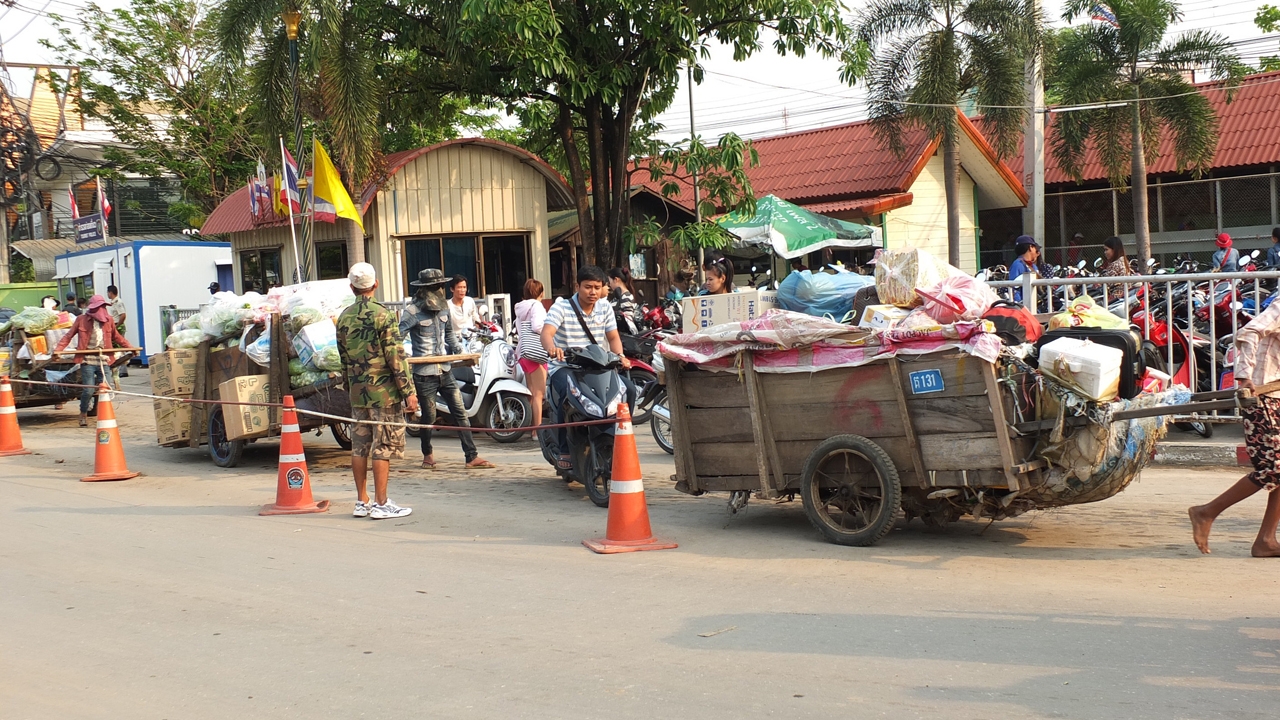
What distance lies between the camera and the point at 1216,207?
26.7m

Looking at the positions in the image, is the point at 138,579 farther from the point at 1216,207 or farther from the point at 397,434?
the point at 1216,207

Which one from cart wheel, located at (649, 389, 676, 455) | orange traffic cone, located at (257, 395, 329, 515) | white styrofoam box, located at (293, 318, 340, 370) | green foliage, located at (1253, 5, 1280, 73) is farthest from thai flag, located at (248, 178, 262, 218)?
green foliage, located at (1253, 5, 1280, 73)

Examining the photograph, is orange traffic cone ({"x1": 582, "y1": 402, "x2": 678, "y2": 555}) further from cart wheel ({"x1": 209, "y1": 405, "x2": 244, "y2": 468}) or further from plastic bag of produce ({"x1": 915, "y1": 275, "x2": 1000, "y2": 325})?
cart wheel ({"x1": 209, "y1": 405, "x2": 244, "y2": 468})

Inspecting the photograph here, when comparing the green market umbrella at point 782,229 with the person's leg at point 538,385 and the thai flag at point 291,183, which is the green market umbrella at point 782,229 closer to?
the thai flag at point 291,183

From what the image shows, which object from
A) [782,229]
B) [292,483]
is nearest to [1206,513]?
[292,483]

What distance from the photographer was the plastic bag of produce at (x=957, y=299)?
6465mm

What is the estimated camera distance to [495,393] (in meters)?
12.7

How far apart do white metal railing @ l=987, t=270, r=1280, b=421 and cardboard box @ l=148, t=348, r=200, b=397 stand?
805cm

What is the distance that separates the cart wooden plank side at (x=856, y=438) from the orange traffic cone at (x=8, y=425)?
945 centimetres

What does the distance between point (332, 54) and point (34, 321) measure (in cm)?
579

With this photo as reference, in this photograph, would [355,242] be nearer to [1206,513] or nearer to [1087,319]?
[1087,319]

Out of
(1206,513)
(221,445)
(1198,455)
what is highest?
(221,445)

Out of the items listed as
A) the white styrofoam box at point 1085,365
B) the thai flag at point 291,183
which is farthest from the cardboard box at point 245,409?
the thai flag at point 291,183

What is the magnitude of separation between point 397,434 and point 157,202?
3695 centimetres
